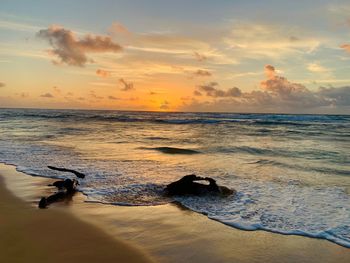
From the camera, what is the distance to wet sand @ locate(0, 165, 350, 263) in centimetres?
532

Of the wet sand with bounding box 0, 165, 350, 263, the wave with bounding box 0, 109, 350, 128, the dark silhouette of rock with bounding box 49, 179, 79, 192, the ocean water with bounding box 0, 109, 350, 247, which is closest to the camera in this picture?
the wet sand with bounding box 0, 165, 350, 263

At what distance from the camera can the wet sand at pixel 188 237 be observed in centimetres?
532

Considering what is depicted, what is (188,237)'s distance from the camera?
602 cm

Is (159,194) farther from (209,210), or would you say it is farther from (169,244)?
(169,244)

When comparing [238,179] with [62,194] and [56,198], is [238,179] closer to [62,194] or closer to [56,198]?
[62,194]

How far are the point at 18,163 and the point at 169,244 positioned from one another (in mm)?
9668

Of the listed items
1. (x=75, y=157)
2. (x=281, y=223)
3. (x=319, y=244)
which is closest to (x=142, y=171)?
(x=75, y=157)

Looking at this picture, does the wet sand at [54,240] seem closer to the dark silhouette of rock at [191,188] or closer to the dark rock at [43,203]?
the dark rock at [43,203]

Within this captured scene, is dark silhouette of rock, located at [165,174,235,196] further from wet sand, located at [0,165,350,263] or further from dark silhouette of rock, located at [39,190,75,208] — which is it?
dark silhouette of rock, located at [39,190,75,208]

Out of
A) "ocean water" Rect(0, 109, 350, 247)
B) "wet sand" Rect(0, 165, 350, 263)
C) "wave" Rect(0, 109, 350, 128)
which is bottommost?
"wet sand" Rect(0, 165, 350, 263)

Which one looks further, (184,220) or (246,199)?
(246,199)

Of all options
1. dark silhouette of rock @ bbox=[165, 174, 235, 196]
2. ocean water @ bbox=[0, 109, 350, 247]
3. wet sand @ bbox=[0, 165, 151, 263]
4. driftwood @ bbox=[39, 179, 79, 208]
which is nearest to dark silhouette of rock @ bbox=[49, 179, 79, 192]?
driftwood @ bbox=[39, 179, 79, 208]

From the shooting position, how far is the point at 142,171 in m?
12.3

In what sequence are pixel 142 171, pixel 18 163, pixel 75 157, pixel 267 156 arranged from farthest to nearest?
1. pixel 267 156
2. pixel 75 157
3. pixel 18 163
4. pixel 142 171
